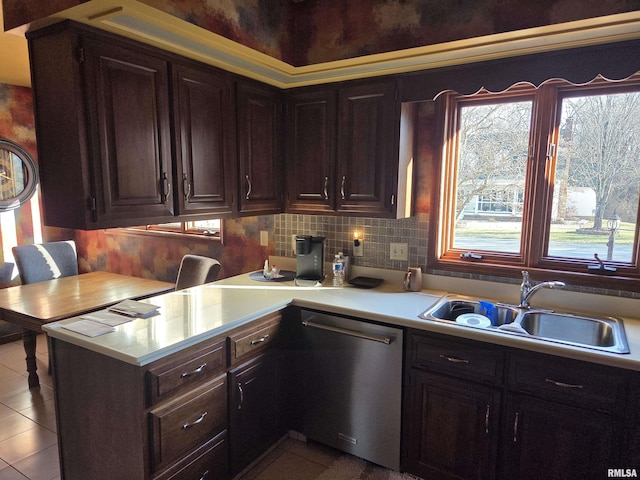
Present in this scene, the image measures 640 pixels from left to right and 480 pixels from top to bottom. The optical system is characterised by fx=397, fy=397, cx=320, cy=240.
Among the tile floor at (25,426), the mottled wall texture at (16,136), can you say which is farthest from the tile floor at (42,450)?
the mottled wall texture at (16,136)

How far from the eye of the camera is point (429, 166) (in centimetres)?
246

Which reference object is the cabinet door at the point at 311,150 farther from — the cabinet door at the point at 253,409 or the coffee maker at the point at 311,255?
the cabinet door at the point at 253,409

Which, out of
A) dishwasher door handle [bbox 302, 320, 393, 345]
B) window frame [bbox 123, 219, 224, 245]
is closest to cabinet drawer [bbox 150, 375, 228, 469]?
dishwasher door handle [bbox 302, 320, 393, 345]

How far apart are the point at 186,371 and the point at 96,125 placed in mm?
1104

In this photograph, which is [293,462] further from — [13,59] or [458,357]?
[13,59]

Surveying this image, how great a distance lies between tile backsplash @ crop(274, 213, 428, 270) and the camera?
2531 millimetres

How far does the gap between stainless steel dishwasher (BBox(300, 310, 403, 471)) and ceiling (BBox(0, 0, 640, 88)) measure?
139 centimetres

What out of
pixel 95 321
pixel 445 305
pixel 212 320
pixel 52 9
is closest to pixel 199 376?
pixel 212 320

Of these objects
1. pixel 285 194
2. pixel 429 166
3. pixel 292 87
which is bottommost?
pixel 285 194

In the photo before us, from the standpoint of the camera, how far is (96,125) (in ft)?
5.50

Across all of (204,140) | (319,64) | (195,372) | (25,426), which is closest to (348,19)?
(319,64)

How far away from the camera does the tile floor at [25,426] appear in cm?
219

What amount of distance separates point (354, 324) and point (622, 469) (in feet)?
4.04

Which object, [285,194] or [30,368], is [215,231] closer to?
[285,194]
